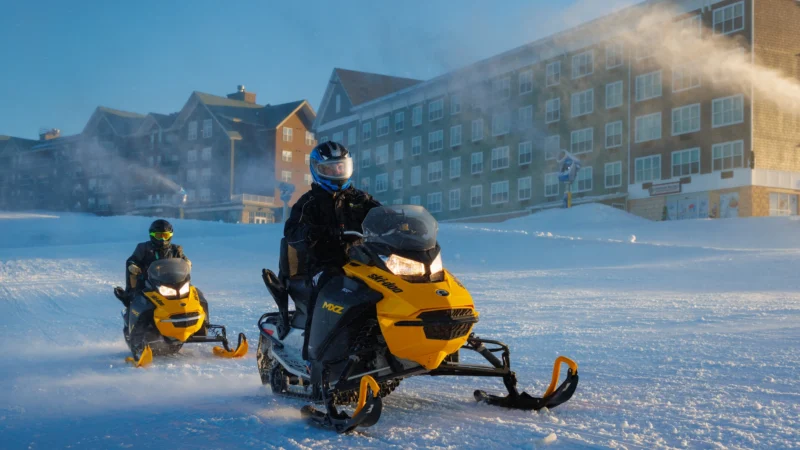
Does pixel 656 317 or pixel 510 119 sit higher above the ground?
pixel 510 119

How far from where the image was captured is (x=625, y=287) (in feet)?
55.7

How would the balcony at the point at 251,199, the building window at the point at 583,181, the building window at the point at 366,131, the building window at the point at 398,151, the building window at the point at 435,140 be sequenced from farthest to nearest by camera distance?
the balcony at the point at 251,199 → the building window at the point at 366,131 → the building window at the point at 398,151 → the building window at the point at 435,140 → the building window at the point at 583,181

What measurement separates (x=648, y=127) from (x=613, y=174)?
132 inches

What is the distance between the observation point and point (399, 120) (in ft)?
207

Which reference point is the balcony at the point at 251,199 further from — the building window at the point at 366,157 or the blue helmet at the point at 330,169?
the blue helmet at the point at 330,169

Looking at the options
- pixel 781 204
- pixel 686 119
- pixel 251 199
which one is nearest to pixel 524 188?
pixel 686 119

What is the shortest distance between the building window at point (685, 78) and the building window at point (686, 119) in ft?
3.37

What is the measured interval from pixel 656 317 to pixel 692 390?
5537mm

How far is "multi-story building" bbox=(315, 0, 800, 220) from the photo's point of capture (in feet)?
132

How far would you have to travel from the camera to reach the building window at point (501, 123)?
180 feet

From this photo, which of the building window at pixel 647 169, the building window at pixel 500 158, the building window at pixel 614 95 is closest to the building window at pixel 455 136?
the building window at pixel 500 158

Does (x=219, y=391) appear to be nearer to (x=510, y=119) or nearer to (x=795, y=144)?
(x=795, y=144)

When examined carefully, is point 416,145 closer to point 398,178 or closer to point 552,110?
point 398,178

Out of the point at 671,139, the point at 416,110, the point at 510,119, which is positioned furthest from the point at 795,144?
the point at 416,110
